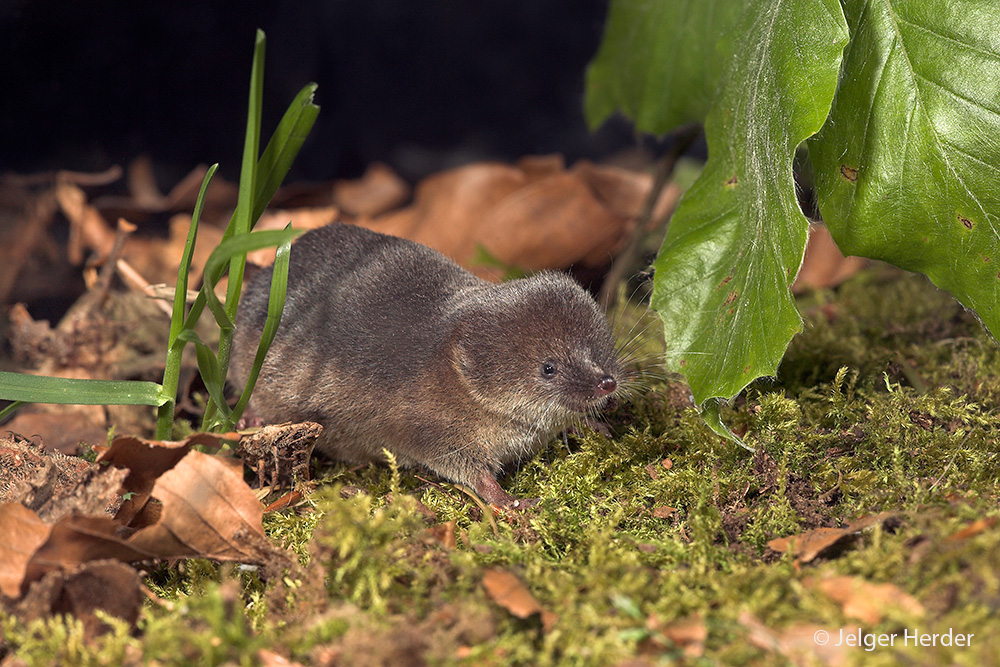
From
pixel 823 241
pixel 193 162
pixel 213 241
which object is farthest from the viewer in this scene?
pixel 193 162

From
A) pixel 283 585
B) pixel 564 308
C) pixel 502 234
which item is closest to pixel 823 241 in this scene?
pixel 502 234

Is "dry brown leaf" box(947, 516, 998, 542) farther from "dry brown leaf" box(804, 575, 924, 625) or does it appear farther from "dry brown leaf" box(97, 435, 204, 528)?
"dry brown leaf" box(97, 435, 204, 528)

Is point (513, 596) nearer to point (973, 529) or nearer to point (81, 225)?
point (973, 529)

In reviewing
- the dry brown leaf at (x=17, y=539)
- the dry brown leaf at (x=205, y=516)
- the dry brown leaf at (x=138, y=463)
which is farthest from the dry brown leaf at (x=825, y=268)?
the dry brown leaf at (x=17, y=539)

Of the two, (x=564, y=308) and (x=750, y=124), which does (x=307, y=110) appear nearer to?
(x=564, y=308)

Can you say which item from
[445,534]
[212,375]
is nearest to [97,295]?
[212,375]
